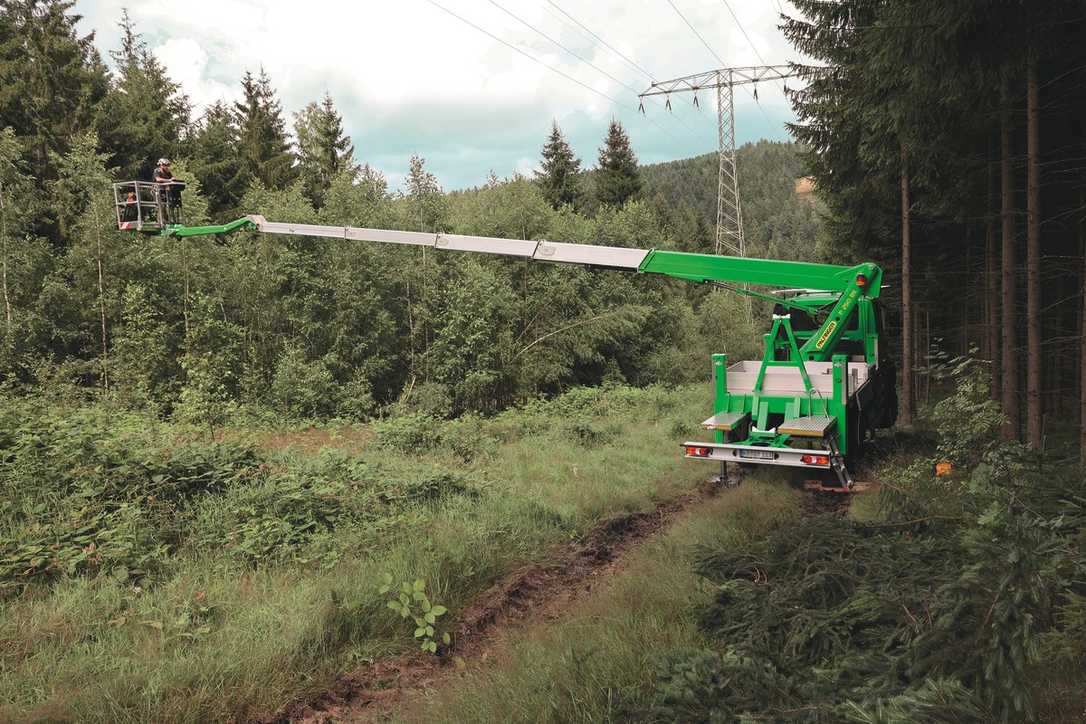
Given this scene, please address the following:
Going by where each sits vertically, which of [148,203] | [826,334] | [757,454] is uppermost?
[148,203]

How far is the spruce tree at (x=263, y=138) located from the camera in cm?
3356

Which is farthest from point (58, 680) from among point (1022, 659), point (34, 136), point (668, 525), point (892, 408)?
point (34, 136)

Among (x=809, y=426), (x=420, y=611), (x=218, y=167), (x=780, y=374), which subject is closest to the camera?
(x=420, y=611)

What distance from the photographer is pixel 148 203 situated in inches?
484

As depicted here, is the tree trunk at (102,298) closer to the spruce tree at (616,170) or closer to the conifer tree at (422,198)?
the conifer tree at (422,198)

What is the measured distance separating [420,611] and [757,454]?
16.7 ft

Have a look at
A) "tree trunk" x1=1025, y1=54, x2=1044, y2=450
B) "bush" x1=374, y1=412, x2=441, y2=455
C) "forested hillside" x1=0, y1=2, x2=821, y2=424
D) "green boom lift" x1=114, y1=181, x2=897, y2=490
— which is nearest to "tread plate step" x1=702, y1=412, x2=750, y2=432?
"green boom lift" x1=114, y1=181, x2=897, y2=490

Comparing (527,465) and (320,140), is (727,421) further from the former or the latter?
(320,140)

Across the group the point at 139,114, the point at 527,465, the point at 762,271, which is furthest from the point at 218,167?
the point at 762,271

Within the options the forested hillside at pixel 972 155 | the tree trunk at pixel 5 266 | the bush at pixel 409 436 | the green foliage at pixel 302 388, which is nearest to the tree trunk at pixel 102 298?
the tree trunk at pixel 5 266

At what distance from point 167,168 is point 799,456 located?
1286cm

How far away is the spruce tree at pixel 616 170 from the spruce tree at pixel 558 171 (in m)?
3.65

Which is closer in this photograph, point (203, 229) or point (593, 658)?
point (593, 658)

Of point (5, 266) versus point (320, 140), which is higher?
point (320, 140)
